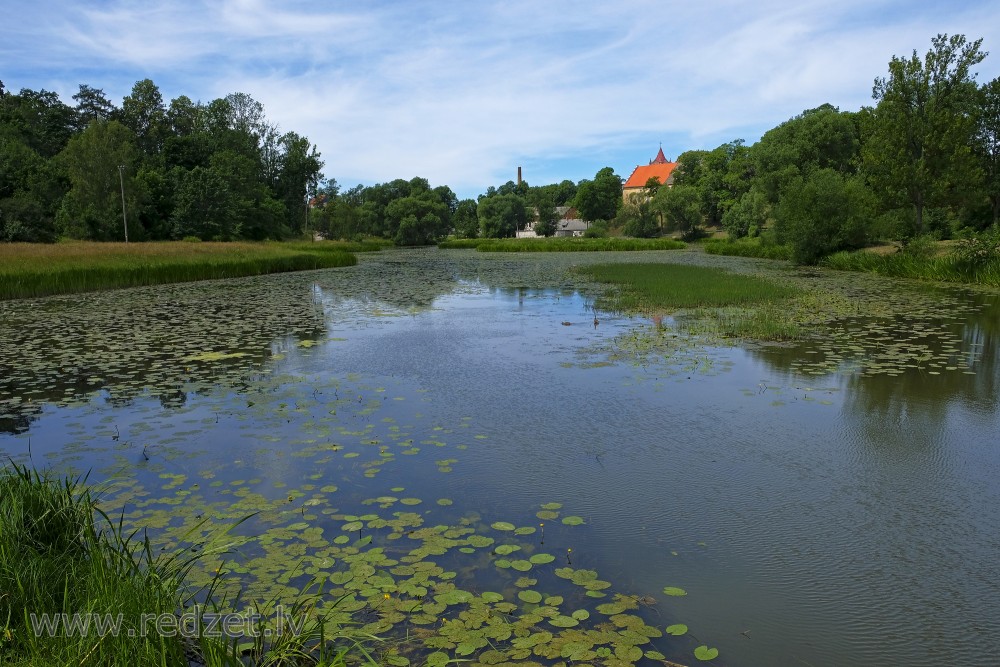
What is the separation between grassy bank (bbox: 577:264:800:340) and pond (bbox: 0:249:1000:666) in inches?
45.9

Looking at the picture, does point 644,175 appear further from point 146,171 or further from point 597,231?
point 146,171

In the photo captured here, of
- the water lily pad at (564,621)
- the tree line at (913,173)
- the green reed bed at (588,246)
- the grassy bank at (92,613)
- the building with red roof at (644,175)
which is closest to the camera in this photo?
the grassy bank at (92,613)

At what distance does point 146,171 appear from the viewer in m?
52.7

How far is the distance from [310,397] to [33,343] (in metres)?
6.74

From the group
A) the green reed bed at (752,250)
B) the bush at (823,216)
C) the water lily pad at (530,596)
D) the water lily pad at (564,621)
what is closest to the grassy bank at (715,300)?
the bush at (823,216)

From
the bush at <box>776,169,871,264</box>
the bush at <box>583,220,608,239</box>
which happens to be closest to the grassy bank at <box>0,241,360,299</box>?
the bush at <box>776,169,871,264</box>

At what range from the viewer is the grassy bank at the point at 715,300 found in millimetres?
12031

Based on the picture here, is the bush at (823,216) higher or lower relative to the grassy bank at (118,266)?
higher

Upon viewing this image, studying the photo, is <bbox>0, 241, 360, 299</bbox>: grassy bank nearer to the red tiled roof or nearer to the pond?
the pond

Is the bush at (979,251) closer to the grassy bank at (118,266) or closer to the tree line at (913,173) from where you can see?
the tree line at (913,173)

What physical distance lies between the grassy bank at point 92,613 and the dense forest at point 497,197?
2921cm

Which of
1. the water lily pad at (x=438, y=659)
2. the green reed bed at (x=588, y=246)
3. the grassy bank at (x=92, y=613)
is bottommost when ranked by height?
the water lily pad at (x=438, y=659)

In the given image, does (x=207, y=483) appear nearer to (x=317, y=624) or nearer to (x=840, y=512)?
(x=317, y=624)

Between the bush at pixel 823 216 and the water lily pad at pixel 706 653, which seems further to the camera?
the bush at pixel 823 216
